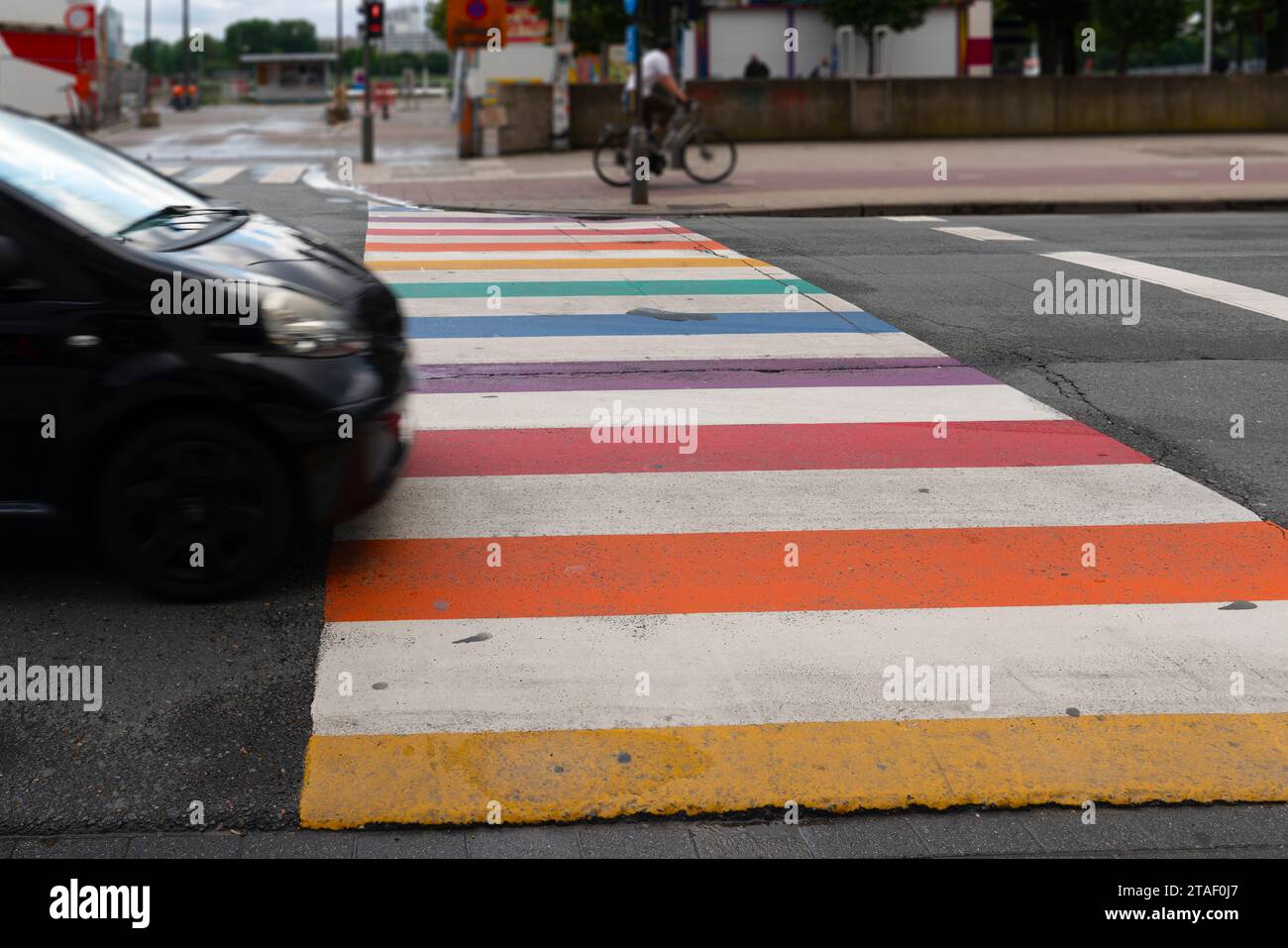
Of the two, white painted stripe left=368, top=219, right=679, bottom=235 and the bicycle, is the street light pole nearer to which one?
the bicycle

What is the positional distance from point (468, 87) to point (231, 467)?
2734cm

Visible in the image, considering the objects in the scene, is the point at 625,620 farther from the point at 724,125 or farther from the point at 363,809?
the point at 724,125

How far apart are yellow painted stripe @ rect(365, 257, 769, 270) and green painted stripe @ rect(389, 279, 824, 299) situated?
85cm

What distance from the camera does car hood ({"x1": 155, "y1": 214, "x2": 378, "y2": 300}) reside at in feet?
15.5

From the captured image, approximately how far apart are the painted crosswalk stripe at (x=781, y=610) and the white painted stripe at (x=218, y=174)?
1566 cm

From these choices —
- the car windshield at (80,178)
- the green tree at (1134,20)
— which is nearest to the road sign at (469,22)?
the car windshield at (80,178)

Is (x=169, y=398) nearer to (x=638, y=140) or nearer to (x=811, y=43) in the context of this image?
(x=638, y=140)

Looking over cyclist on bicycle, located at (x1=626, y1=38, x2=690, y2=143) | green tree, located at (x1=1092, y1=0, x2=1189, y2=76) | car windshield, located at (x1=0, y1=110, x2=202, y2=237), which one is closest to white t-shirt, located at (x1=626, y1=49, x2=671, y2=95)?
cyclist on bicycle, located at (x1=626, y1=38, x2=690, y2=143)

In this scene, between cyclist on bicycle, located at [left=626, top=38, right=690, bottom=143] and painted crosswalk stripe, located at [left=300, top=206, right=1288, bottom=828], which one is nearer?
painted crosswalk stripe, located at [left=300, top=206, right=1288, bottom=828]

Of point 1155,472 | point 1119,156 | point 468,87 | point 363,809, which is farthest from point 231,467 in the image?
point 468,87

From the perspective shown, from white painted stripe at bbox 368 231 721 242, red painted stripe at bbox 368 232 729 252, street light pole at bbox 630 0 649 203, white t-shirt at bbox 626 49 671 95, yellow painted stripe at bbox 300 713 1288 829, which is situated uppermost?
white t-shirt at bbox 626 49 671 95

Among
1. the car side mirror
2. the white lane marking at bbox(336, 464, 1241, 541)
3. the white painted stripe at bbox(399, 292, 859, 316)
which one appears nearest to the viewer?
the car side mirror

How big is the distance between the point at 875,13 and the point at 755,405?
35.8m

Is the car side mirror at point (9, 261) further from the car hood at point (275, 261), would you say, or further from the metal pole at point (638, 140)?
the metal pole at point (638, 140)
